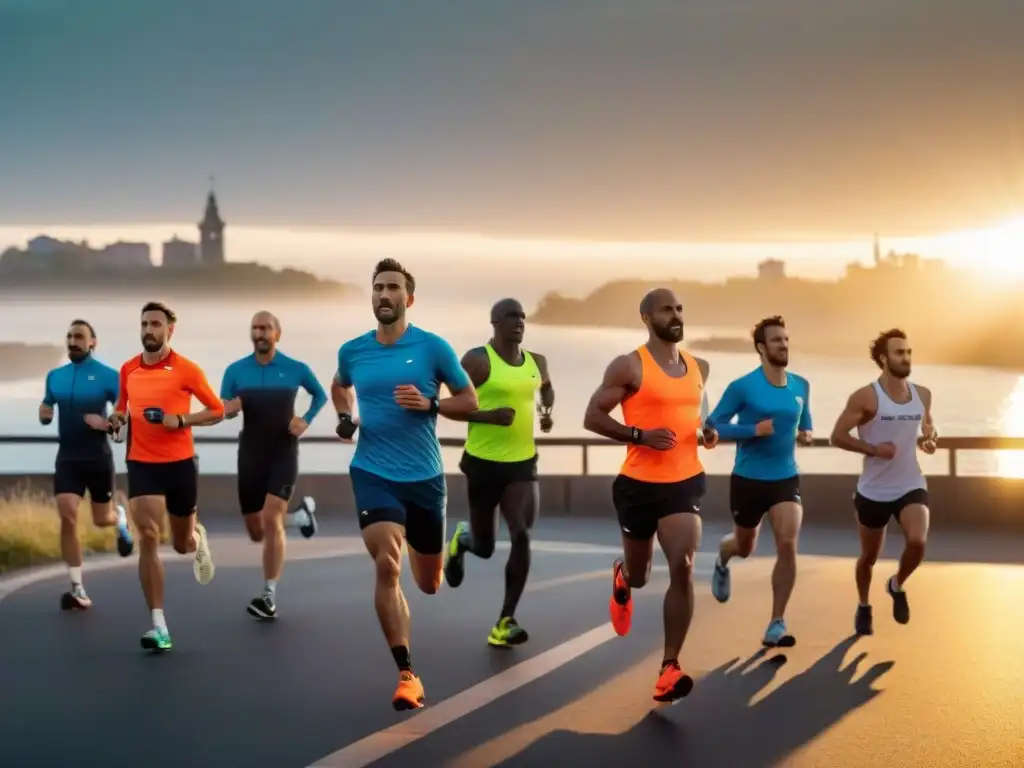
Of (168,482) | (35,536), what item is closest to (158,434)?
(168,482)

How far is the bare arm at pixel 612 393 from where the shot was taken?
9844mm

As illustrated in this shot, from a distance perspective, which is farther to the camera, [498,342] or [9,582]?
[9,582]

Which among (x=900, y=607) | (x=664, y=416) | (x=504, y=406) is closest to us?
(x=664, y=416)

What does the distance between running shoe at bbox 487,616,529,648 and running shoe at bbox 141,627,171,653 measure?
2.14 metres

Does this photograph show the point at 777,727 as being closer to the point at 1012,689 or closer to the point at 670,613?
the point at 670,613

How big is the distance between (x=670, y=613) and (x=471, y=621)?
11.7ft

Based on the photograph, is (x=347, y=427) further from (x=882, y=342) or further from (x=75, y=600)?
(x=75, y=600)

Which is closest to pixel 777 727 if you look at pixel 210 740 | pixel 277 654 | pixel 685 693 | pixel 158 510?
pixel 685 693

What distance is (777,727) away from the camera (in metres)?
8.98

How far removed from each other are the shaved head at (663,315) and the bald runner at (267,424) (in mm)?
4195

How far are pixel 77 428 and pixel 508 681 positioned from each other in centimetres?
517

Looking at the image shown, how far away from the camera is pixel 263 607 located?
43.7 ft

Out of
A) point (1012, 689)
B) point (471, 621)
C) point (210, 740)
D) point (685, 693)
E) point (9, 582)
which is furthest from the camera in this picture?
point (9, 582)

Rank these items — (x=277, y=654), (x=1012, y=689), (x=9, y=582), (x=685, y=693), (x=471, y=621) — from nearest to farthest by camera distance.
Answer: (x=685, y=693) < (x=1012, y=689) < (x=277, y=654) < (x=471, y=621) < (x=9, y=582)
